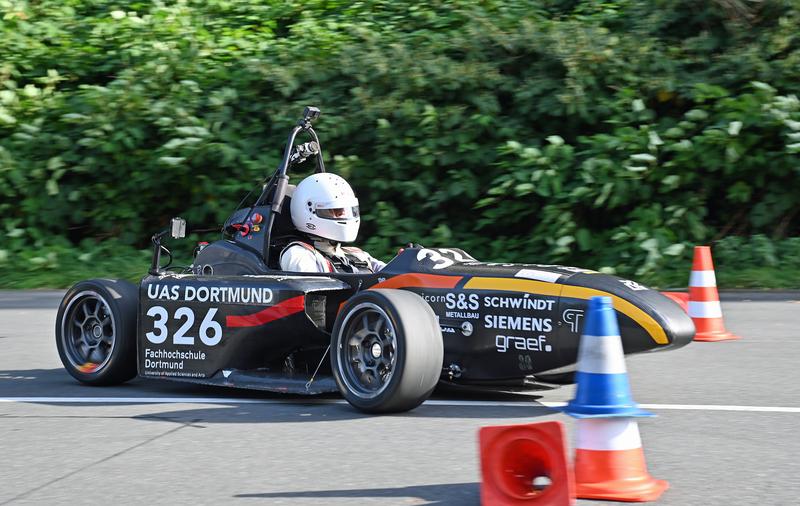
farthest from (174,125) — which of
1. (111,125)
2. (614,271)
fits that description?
(614,271)

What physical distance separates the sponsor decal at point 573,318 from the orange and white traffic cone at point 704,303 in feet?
11.5


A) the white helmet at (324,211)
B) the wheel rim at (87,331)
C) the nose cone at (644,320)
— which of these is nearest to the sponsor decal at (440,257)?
the nose cone at (644,320)

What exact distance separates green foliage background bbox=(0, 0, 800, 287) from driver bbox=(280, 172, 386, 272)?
19.6 feet

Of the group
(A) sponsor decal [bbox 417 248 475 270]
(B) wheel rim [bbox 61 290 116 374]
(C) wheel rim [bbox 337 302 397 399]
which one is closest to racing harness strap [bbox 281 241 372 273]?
(A) sponsor decal [bbox 417 248 475 270]

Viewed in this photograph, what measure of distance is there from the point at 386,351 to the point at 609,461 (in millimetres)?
2348

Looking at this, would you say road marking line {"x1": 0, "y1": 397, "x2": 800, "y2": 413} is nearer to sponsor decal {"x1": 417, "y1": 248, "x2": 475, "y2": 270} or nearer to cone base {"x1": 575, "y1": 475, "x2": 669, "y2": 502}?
sponsor decal {"x1": 417, "y1": 248, "x2": 475, "y2": 270}

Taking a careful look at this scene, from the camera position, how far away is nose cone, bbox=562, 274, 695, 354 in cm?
641

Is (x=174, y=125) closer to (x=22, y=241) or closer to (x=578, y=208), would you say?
(x=22, y=241)

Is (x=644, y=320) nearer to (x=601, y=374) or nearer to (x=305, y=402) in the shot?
(x=601, y=374)

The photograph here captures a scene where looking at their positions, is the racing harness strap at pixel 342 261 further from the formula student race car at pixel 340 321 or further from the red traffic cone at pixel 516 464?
the red traffic cone at pixel 516 464

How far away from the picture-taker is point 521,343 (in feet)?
22.1

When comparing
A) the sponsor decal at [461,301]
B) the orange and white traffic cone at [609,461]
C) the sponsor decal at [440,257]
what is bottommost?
the orange and white traffic cone at [609,461]

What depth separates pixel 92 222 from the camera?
1678cm

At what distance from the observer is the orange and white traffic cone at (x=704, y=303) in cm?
977
